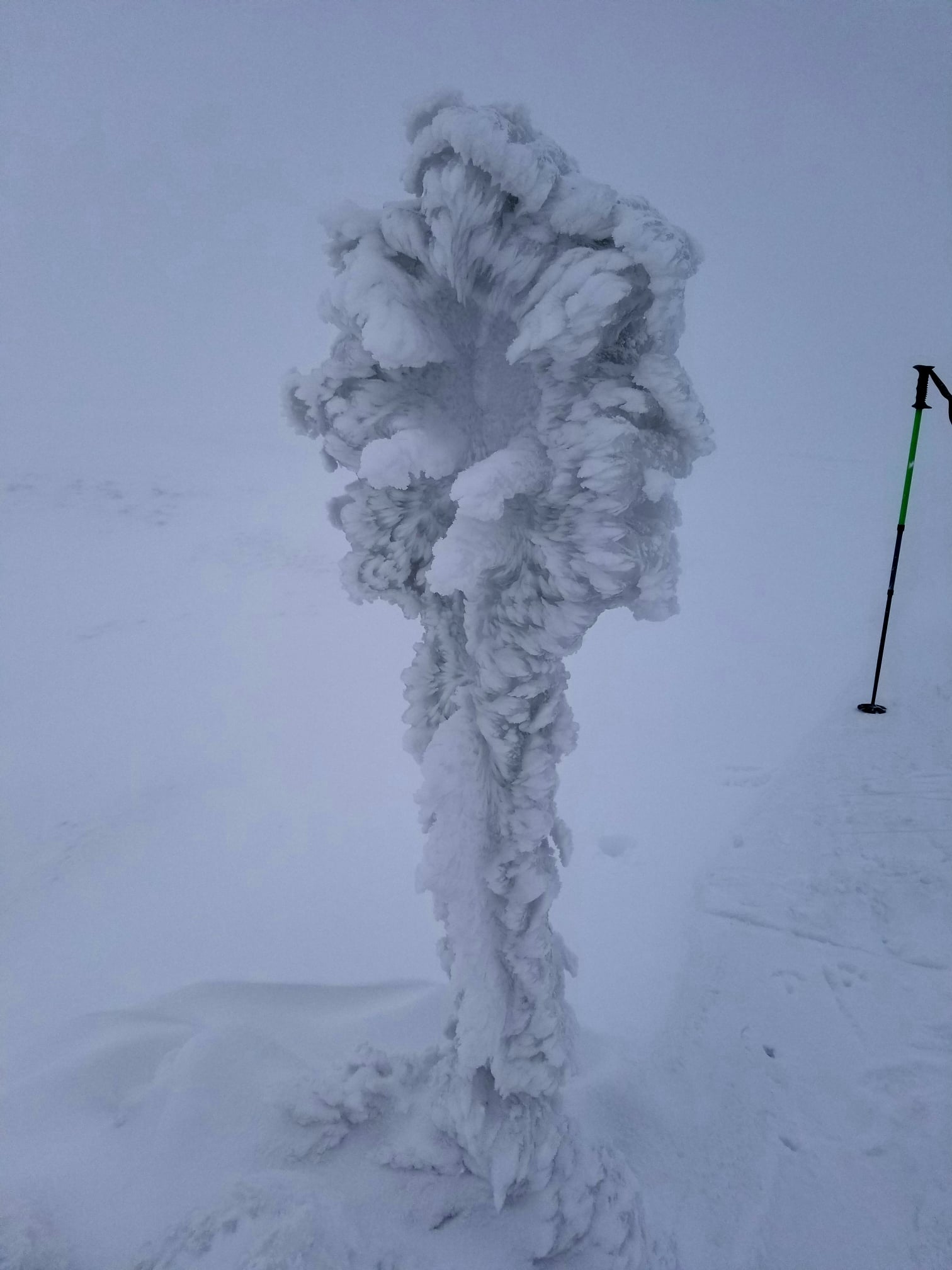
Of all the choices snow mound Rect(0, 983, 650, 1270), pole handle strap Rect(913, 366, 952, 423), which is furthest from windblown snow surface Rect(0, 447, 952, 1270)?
pole handle strap Rect(913, 366, 952, 423)

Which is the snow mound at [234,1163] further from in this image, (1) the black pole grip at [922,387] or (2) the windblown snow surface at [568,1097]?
(1) the black pole grip at [922,387]

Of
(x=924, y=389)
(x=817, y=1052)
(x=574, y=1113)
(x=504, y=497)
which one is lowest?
(x=574, y=1113)

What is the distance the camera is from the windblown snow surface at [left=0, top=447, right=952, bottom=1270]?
66.1 inches

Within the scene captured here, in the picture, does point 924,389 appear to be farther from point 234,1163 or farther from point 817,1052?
point 234,1163

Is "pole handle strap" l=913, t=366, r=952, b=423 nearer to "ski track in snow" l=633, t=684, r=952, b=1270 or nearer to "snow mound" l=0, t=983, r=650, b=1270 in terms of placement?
"ski track in snow" l=633, t=684, r=952, b=1270

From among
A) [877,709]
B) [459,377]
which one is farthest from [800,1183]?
[877,709]

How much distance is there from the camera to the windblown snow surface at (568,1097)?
5.50 feet

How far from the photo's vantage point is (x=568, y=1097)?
2.25m

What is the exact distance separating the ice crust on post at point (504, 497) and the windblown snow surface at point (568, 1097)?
232mm

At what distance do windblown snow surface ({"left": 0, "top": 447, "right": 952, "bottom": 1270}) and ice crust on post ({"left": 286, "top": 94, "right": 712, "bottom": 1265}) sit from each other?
0.23 meters

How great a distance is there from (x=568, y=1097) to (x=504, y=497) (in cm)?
206

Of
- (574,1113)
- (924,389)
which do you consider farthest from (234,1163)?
(924,389)

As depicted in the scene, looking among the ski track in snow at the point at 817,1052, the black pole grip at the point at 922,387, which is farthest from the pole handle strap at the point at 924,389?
the ski track in snow at the point at 817,1052

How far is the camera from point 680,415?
1.44 metres
